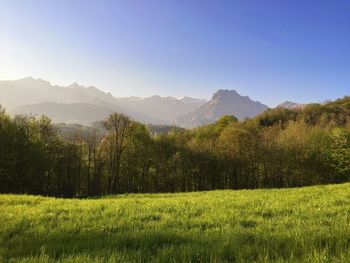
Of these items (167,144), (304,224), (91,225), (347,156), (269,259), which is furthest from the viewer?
(167,144)

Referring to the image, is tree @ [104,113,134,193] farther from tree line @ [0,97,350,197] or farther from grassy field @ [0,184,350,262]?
grassy field @ [0,184,350,262]

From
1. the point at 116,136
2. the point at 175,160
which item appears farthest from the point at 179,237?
the point at 175,160

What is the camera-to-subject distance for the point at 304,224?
9.02 m

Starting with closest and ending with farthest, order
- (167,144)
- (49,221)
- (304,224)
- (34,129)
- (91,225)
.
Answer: (304,224) → (91,225) → (49,221) → (34,129) → (167,144)

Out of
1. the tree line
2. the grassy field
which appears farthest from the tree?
the grassy field

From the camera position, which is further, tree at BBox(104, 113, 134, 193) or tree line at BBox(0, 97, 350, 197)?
tree at BBox(104, 113, 134, 193)

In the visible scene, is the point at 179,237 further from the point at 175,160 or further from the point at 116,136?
the point at 175,160

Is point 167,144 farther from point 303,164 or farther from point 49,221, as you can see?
point 49,221

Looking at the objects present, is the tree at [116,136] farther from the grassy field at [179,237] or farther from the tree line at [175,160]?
the grassy field at [179,237]

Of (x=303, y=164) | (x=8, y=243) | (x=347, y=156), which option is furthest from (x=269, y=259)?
(x=303, y=164)

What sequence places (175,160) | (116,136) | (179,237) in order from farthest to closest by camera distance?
(175,160), (116,136), (179,237)

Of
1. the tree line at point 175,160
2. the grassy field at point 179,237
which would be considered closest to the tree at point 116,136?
the tree line at point 175,160

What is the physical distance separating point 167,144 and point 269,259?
77865 mm

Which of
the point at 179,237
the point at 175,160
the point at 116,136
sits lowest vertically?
the point at 175,160
